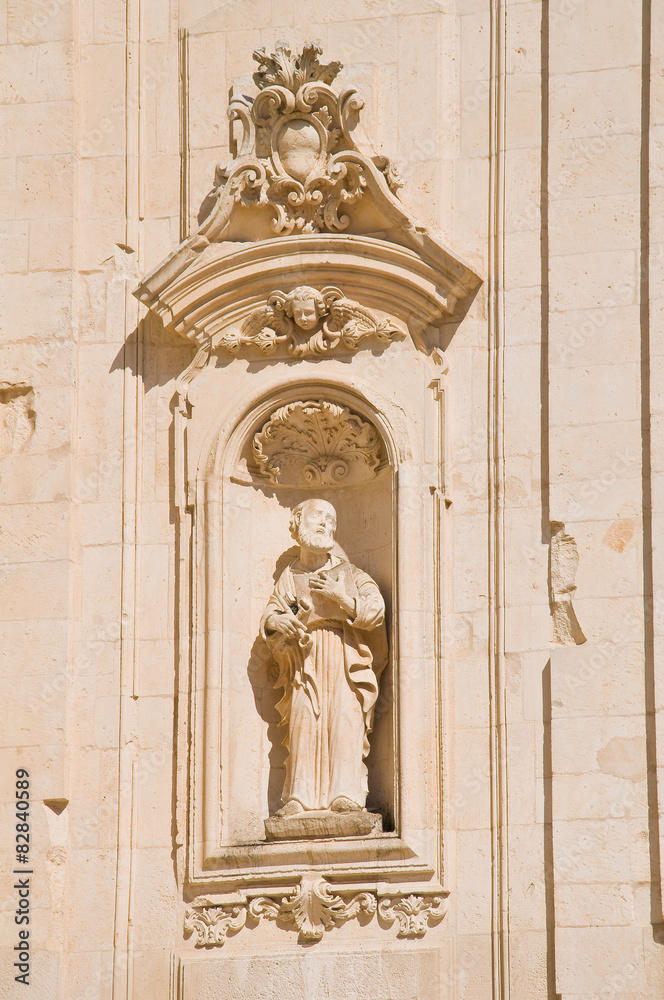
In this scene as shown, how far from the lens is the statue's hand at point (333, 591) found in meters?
12.7

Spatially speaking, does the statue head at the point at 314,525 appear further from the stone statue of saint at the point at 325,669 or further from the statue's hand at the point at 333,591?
the statue's hand at the point at 333,591

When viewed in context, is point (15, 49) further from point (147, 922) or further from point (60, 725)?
point (147, 922)

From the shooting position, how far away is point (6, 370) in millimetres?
13336

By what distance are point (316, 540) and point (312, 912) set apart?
1985 mm

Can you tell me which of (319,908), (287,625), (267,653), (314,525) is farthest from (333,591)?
(319,908)

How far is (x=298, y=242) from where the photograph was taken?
13172mm

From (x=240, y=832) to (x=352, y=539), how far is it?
1749 mm

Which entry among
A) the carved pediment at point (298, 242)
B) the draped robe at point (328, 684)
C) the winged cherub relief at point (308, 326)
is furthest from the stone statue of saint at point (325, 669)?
the carved pediment at point (298, 242)

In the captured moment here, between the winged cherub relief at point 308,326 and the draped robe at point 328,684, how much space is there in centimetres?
124

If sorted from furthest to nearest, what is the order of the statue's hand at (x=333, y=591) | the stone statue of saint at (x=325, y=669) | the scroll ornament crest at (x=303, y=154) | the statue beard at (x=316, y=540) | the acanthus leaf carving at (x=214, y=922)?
the scroll ornament crest at (x=303, y=154) < the statue beard at (x=316, y=540) < the statue's hand at (x=333, y=591) < the stone statue of saint at (x=325, y=669) < the acanthus leaf carving at (x=214, y=922)

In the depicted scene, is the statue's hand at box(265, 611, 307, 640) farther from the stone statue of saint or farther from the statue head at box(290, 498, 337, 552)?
the statue head at box(290, 498, 337, 552)

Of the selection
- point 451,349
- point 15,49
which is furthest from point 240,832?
point 15,49

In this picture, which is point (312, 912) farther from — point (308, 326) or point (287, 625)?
point (308, 326)

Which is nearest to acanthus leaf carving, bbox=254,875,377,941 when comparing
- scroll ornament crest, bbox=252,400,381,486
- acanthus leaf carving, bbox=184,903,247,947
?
acanthus leaf carving, bbox=184,903,247,947
